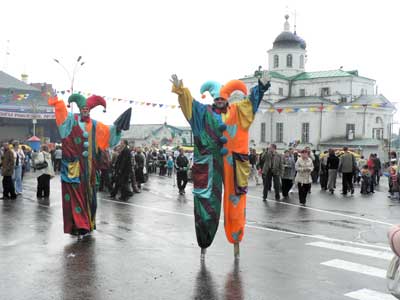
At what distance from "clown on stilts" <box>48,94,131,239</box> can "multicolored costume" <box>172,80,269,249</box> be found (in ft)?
6.86

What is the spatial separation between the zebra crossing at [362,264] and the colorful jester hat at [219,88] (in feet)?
8.87

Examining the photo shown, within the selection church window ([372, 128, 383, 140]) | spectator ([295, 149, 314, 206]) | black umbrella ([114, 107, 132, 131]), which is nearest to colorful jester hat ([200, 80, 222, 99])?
black umbrella ([114, 107, 132, 131])

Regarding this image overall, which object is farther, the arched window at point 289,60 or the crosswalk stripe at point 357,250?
the arched window at point 289,60

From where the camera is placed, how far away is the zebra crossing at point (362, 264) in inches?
228

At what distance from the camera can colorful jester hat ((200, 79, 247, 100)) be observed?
766 cm

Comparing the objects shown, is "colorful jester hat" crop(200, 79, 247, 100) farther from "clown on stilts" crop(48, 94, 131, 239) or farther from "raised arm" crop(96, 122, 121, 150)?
"raised arm" crop(96, 122, 121, 150)

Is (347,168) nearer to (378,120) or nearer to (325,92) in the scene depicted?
(378,120)

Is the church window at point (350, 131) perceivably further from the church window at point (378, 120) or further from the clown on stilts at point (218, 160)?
the clown on stilts at point (218, 160)

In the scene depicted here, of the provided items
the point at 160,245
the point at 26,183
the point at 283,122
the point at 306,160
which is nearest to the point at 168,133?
the point at 283,122

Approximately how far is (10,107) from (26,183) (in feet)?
109

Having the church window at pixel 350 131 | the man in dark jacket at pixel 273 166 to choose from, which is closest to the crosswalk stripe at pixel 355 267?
the man in dark jacket at pixel 273 166

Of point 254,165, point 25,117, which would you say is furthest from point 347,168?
point 25,117

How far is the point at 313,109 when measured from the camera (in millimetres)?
60250

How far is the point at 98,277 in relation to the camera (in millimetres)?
6250
